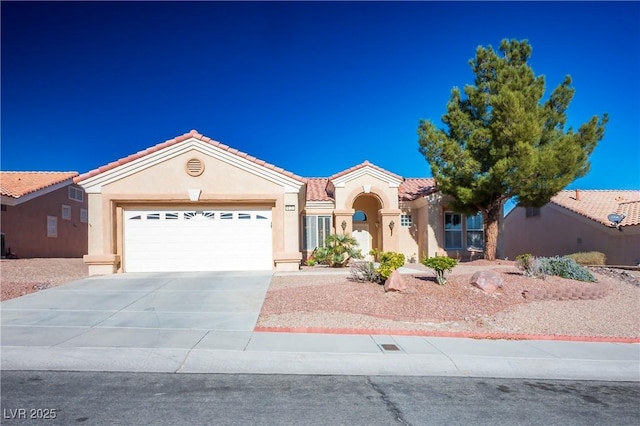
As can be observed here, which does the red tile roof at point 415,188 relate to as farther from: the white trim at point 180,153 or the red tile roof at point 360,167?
the white trim at point 180,153

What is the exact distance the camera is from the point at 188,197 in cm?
1522

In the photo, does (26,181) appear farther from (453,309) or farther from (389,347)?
(389,347)

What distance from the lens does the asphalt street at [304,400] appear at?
15.0 feet

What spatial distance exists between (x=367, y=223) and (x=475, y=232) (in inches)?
205

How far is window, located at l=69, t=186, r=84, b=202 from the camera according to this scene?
26.5 meters

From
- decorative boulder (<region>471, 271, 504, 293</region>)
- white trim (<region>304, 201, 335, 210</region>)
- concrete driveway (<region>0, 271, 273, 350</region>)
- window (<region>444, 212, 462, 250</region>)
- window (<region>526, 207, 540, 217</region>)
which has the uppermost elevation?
white trim (<region>304, 201, 335, 210</region>)

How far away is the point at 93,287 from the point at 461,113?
15.2m

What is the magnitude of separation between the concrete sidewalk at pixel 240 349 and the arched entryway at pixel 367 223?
12842mm

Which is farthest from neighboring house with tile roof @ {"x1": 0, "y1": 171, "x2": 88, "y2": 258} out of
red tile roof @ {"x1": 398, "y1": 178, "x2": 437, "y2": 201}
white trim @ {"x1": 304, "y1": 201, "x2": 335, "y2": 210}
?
red tile roof @ {"x1": 398, "y1": 178, "x2": 437, "y2": 201}

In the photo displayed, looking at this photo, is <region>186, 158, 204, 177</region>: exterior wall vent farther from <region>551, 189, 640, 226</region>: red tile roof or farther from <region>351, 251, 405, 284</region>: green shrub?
<region>551, 189, 640, 226</region>: red tile roof

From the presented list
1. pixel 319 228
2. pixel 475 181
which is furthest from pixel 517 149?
pixel 319 228

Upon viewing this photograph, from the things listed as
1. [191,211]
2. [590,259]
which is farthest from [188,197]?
[590,259]

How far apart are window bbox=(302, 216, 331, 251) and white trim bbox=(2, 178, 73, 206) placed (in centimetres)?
1361

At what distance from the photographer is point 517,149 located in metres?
17.0
